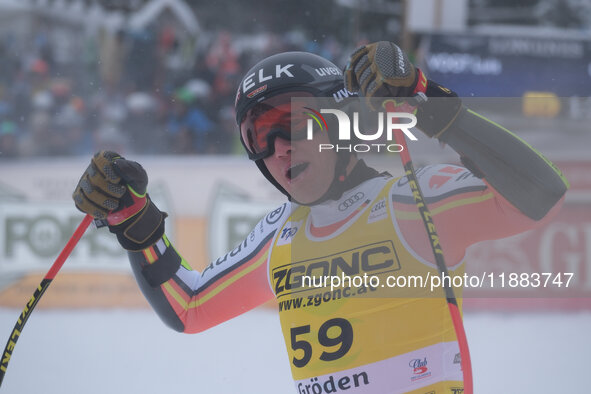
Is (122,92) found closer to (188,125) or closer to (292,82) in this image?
(188,125)

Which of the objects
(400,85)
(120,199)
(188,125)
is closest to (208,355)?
(120,199)

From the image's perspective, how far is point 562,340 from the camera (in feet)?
12.5

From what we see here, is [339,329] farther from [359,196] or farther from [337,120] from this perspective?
[337,120]

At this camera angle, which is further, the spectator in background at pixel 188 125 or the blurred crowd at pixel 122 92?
the blurred crowd at pixel 122 92

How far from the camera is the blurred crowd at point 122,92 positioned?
18.6ft

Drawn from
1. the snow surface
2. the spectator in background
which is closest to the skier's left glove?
the snow surface

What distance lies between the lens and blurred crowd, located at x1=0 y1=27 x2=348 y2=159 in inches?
223

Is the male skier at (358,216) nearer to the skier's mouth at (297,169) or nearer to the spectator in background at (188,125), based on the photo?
the skier's mouth at (297,169)

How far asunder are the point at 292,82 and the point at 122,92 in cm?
453

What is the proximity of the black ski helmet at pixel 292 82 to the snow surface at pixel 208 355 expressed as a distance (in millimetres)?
1762

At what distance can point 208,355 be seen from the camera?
3.85 meters

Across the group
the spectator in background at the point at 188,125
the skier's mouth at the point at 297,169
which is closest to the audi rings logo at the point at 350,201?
the skier's mouth at the point at 297,169

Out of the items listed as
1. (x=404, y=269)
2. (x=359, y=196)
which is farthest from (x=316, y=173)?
(x=404, y=269)

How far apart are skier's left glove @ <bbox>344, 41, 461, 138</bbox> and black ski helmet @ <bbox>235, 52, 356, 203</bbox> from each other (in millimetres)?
379
